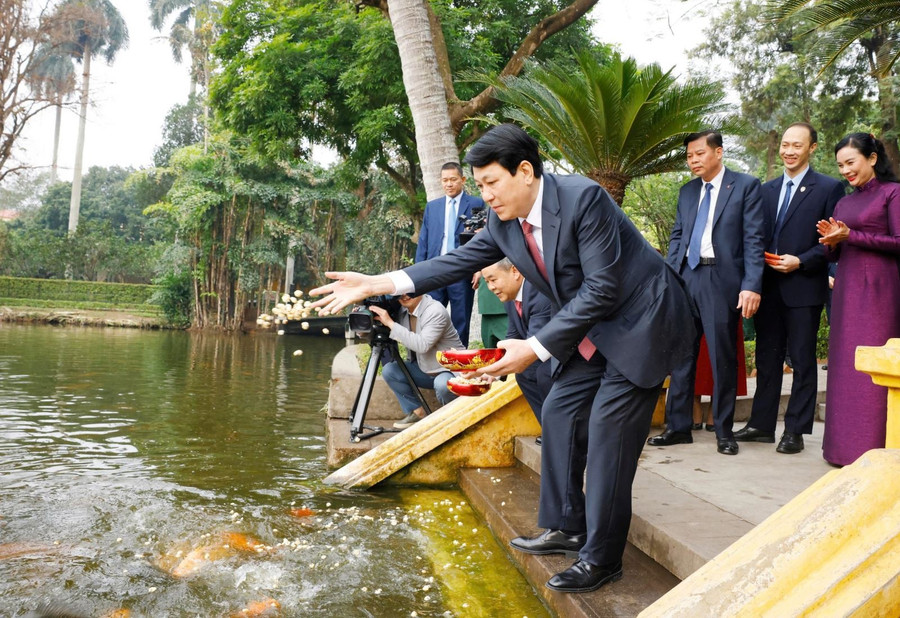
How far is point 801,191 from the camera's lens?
440 cm

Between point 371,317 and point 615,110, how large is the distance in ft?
16.4

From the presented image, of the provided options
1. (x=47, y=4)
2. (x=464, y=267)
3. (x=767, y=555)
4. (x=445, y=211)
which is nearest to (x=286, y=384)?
(x=445, y=211)

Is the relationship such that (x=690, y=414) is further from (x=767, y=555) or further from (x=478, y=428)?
(x=767, y=555)

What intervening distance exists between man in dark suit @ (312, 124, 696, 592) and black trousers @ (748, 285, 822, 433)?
68.4 inches

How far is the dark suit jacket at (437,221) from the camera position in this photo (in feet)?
Answer: 20.1

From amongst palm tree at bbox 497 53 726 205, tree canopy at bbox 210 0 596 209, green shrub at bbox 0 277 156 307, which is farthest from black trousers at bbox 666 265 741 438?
green shrub at bbox 0 277 156 307

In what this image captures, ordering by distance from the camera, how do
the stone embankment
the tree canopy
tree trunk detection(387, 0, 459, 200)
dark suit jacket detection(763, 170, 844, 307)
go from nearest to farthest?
dark suit jacket detection(763, 170, 844, 307) < tree trunk detection(387, 0, 459, 200) < the tree canopy < the stone embankment

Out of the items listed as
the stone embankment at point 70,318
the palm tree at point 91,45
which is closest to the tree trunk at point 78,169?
the palm tree at point 91,45

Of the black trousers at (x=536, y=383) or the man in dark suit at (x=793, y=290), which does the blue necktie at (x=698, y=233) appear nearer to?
the man in dark suit at (x=793, y=290)

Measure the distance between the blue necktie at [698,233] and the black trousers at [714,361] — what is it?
58mm

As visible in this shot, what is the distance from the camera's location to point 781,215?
177 inches

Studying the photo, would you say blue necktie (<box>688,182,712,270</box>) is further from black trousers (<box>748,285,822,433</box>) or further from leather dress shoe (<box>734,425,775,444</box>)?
leather dress shoe (<box>734,425,775,444</box>)

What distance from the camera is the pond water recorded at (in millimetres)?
2895

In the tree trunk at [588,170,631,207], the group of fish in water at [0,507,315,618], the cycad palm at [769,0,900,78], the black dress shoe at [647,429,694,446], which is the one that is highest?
the cycad palm at [769,0,900,78]
